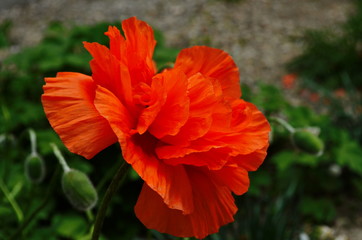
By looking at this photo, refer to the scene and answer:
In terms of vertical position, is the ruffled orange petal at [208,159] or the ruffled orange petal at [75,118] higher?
the ruffled orange petal at [75,118]

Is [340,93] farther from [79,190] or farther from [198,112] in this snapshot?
[198,112]

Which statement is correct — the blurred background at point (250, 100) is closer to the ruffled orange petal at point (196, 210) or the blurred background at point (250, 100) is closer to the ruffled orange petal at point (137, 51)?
the ruffled orange petal at point (137, 51)

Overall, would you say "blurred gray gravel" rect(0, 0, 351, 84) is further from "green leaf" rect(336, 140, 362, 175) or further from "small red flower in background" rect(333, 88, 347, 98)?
"green leaf" rect(336, 140, 362, 175)

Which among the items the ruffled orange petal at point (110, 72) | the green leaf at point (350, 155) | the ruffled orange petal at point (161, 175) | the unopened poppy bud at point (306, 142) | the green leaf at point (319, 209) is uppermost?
the ruffled orange petal at point (110, 72)

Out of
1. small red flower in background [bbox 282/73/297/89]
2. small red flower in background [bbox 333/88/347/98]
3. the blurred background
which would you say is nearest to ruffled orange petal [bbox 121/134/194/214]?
the blurred background

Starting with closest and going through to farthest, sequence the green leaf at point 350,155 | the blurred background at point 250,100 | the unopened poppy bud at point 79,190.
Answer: the unopened poppy bud at point 79,190, the blurred background at point 250,100, the green leaf at point 350,155

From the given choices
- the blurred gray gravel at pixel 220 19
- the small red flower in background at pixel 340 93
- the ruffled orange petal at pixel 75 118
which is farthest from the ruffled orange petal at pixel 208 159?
the blurred gray gravel at pixel 220 19

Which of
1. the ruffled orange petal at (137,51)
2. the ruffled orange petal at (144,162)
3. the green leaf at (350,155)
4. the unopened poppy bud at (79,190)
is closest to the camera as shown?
the ruffled orange petal at (144,162)
